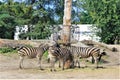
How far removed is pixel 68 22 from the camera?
794 inches

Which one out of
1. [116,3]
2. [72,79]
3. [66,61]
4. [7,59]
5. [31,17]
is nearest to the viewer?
[72,79]

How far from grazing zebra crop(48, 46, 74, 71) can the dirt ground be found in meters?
0.49

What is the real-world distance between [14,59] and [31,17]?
1915 cm

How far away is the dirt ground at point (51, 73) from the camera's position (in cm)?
1551

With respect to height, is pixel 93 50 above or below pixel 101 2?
below

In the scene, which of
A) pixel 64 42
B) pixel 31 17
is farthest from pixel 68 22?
pixel 31 17

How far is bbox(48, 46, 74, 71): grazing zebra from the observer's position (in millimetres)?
18344

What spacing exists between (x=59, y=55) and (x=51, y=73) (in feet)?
5.73

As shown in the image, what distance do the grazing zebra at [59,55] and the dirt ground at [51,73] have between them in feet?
1.61

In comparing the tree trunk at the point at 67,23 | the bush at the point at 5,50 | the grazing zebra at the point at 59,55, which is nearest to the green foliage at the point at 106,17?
the bush at the point at 5,50

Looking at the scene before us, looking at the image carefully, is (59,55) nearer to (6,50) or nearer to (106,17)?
(6,50)

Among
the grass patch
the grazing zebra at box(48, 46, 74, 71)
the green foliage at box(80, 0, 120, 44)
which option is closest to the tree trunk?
the grazing zebra at box(48, 46, 74, 71)

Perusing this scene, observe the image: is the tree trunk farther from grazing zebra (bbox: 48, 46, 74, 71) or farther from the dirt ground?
the dirt ground

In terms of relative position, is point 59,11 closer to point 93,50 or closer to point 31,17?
point 31,17
